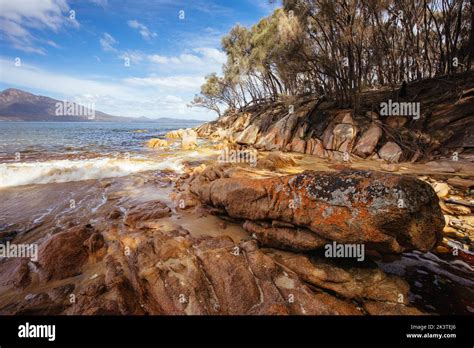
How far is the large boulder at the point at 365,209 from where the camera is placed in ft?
10.4

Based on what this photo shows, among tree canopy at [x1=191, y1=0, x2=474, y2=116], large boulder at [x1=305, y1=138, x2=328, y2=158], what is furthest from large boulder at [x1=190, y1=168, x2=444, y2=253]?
tree canopy at [x1=191, y1=0, x2=474, y2=116]

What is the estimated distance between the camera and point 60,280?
12.7 feet

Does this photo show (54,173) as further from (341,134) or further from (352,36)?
(352,36)

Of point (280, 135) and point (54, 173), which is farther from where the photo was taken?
point (280, 135)

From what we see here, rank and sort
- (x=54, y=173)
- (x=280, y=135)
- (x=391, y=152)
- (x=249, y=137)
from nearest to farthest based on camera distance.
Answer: (x=54, y=173) → (x=391, y=152) → (x=280, y=135) → (x=249, y=137)

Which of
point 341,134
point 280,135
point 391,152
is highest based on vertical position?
point 280,135

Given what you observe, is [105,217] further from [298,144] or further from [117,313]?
[298,144]

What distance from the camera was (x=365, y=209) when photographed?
3256 mm

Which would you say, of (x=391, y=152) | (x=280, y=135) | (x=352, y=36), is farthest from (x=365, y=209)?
(x=280, y=135)

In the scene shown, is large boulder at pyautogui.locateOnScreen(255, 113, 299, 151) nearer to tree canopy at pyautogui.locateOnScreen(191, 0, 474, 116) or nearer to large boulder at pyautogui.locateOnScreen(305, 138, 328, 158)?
large boulder at pyautogui.locateOnScreen(305, 138, 328, 158)

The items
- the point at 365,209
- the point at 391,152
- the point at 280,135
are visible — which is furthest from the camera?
the point at 280,135

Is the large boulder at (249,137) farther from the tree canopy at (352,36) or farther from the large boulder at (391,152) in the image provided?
the large boulder at (391,152)

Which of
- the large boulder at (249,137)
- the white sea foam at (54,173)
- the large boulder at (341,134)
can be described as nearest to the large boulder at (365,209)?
the white sea foam at (54,173)

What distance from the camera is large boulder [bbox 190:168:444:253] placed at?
3.16m
